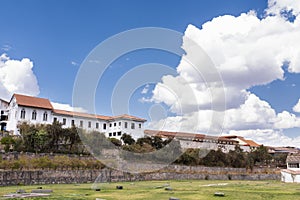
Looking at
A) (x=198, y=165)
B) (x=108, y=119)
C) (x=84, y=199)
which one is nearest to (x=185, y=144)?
(x=108, y=119)

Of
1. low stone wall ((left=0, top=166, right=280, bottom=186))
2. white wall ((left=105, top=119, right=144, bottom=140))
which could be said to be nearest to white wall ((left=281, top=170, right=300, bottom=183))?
low stone wall ((left=0, top=166, right=280, bottom=186))

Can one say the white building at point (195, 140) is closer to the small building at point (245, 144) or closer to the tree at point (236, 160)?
the small building at point (245, 144)

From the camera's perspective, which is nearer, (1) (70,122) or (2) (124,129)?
(1) (70,122)

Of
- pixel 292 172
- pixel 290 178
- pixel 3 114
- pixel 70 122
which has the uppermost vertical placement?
pixel 3 114

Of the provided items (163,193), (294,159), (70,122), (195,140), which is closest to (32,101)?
(70,122)

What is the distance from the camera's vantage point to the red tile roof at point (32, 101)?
7018 cm

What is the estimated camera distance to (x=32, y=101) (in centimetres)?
7275

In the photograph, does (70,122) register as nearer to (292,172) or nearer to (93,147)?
(93,147)

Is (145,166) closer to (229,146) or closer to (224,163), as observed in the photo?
(224,163)

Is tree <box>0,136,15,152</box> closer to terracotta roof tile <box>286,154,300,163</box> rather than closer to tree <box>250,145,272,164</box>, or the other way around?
A: terracotta roof tile <box>286,154,300,163</box>

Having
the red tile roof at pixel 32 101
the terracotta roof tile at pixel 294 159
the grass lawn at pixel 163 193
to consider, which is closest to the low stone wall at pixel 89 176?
the grass lawn at pixel 163 193

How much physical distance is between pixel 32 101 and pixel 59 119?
7.22 m

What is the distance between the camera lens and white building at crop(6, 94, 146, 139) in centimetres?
6938

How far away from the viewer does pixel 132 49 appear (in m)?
30.2
